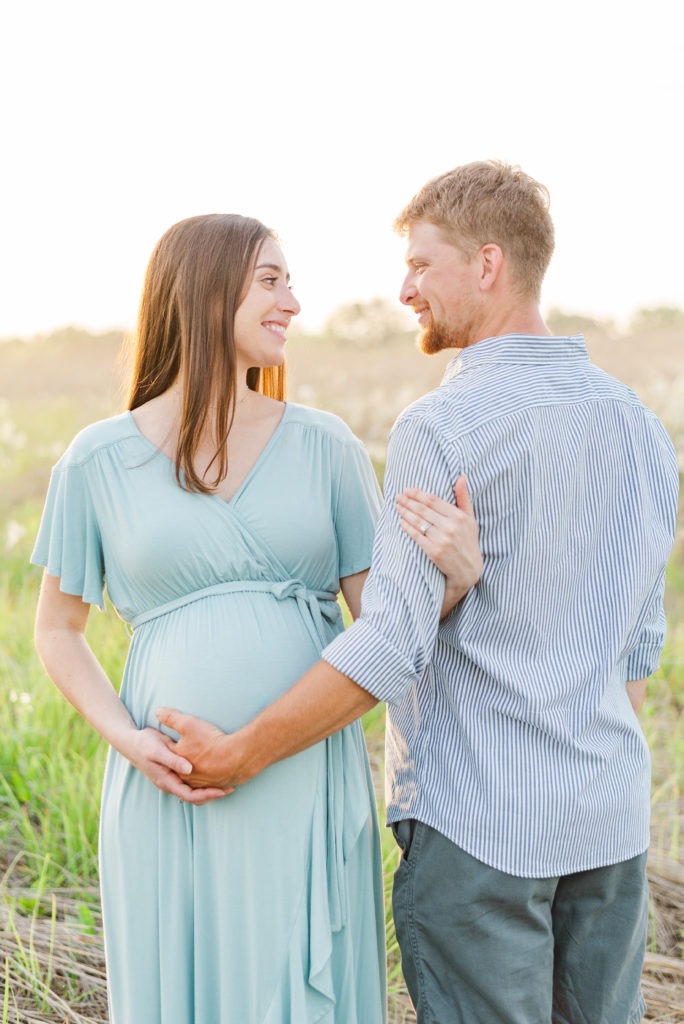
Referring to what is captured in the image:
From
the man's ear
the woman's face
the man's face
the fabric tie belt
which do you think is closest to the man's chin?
the man's face

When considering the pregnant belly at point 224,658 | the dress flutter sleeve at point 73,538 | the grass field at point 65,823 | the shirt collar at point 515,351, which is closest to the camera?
the shirt collar at point 515,351

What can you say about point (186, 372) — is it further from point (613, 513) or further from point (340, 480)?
point (613, 513)

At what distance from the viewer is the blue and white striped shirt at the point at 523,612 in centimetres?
197

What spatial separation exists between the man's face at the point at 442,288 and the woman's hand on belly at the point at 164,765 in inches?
40.3

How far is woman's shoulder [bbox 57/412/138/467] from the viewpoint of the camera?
239 cm

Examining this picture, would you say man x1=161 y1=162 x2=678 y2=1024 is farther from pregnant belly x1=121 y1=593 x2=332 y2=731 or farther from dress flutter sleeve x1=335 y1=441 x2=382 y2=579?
dress flutter sleeve x1=335 y1=441 x2=382 y2=579

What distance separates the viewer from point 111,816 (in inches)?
95.1

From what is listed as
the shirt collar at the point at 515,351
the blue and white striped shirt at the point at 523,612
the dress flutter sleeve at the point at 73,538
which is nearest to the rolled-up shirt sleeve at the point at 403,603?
the blue and white striped shirt at the point at 523,612

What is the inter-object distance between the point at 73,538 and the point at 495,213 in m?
1.19

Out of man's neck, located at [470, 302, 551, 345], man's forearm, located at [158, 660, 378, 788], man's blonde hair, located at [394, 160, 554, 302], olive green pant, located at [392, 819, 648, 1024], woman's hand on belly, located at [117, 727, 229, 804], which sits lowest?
olive green pant, located at [392, 819, 648, 1024]

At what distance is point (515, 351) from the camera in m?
2.09

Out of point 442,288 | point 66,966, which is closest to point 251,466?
point 442,288

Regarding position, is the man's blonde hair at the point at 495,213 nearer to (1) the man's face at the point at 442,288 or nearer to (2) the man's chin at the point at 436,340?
(1) the man's face at the point at 442,288

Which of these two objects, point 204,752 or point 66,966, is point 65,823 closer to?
point 66,966
